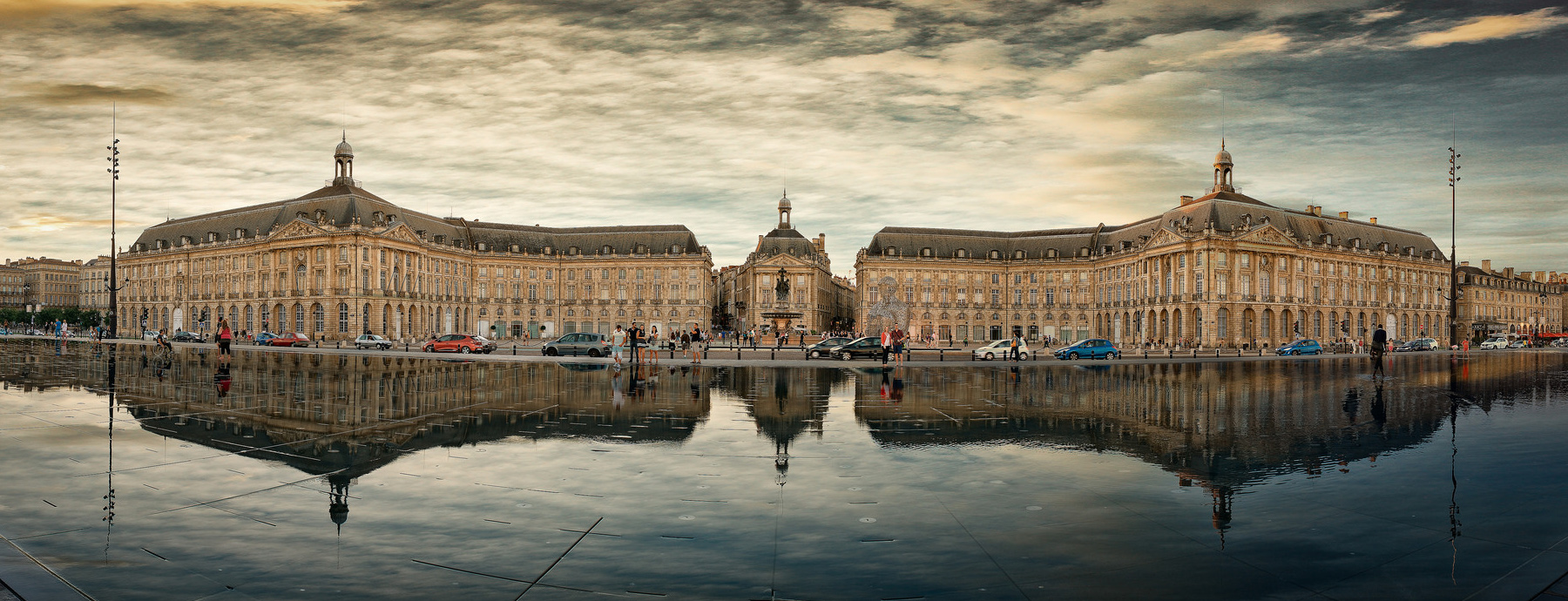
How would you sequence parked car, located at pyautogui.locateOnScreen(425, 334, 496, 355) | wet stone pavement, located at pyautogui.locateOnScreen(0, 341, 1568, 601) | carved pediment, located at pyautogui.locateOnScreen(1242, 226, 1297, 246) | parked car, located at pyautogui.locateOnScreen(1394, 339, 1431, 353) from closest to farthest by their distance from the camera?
wet stone pavement, located at pyautogui.locateOnScreen(0, 341, 1568, 601) → parked car, located at pyautogui.locateOnScreen(425, 334, 496, 355) → parked car, located at pyautogui.locateOnScreen(1394, 339, 1431, 353) → carved pediment, located at pyautogui.locateOnScreen(1242, 226, 1297, 246)

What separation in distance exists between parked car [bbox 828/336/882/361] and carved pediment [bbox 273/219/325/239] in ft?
217

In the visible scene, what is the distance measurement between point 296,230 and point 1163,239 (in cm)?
9117

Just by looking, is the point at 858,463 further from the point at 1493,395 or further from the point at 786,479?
the point at 1493,395

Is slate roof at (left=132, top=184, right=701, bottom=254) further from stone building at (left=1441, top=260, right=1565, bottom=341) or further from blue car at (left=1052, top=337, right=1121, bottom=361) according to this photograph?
stone building at (left=1441, top=260, right=1565, bottom=341)

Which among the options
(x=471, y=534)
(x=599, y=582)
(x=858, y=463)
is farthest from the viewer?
(x=858, y=463)

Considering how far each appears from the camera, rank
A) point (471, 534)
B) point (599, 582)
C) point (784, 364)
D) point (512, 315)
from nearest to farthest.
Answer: point (599, 582), point (471, 534), point (784, 364), point (512, 315)

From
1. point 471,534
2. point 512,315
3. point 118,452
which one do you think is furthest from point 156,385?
point 512,315

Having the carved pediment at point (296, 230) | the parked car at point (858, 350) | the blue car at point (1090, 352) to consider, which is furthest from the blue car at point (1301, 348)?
the carved pediment at point (296, 230)

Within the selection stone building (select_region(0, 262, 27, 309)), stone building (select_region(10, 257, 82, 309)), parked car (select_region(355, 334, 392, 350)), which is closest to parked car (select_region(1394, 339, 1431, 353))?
parked car (select_region(355, 334, 392, 350))

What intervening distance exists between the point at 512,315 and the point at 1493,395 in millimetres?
101176

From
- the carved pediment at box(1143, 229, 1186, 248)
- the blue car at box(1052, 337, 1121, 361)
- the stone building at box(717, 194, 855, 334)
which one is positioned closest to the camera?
the blue car at box(1052, 337, 1121, 361)

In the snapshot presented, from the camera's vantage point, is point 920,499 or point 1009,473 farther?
point 1009,473

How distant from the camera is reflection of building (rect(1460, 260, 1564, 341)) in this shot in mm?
126625

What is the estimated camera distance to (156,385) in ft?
67.7
